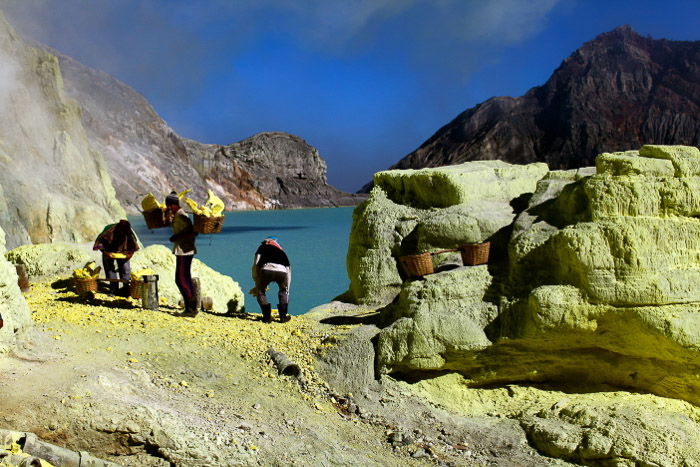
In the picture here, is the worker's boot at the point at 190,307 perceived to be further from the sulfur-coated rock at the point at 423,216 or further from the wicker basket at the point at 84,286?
the sulfur-coated rock at the point at 423,216

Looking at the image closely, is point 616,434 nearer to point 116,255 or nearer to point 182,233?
point 182,233

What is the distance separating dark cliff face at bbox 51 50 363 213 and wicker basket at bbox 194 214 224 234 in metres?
55.9

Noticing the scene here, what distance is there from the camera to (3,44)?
2931cm

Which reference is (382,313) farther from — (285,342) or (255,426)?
(255,426)

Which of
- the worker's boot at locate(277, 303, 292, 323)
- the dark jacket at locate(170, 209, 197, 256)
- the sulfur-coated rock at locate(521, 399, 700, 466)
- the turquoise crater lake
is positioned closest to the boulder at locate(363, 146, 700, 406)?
the sulfur-coated rock at locate(521, 399, 700, 466)

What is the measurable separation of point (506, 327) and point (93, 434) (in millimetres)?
4331

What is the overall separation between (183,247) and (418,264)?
10.4 ft

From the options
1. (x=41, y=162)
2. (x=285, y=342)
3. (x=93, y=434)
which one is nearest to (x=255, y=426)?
(x=93, y=434)

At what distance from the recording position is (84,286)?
8.77 meters

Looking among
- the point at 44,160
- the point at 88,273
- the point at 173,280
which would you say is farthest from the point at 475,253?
the point at 44,160

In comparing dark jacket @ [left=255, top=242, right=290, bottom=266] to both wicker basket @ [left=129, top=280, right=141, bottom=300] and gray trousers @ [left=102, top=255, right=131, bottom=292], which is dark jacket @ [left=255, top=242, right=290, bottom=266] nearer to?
wicker basket @ [left=129, top=280, right=141, bottom=300]

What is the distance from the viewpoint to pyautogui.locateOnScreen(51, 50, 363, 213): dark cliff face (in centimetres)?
7168

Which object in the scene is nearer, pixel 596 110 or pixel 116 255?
pixel 116 255

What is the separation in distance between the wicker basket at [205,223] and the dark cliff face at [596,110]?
6843cm
